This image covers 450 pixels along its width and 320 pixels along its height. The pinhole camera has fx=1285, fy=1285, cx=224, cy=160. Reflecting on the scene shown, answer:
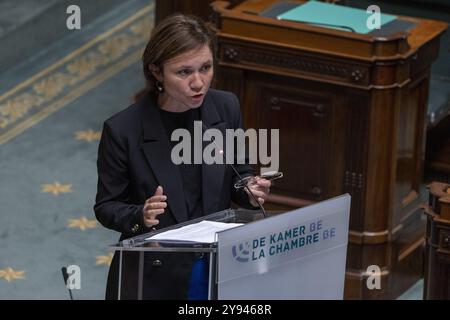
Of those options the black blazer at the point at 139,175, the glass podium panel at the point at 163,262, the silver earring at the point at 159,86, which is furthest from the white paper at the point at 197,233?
the silver earring at the point at 159,86

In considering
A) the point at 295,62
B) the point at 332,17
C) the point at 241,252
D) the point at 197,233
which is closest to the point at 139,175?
the point at 197,233

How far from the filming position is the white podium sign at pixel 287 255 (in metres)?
2.66

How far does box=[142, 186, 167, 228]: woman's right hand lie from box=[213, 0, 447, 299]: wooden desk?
2533 mm

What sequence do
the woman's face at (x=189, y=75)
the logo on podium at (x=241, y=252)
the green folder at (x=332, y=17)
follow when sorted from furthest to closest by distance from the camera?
the green folder at (x=332, y=17) → the woman's face at (x=189, y=75) → the logo on podium at (x=241, y=252)

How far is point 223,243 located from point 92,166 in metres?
4.20

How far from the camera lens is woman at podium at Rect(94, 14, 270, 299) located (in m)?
3.14

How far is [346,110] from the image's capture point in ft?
18.2

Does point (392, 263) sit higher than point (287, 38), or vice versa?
point (287, 38)

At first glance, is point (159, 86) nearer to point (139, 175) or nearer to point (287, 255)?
point (139, 175)

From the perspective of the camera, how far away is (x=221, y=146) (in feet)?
11.0

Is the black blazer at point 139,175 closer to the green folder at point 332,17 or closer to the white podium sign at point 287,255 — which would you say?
the white podium sign at point 287,255

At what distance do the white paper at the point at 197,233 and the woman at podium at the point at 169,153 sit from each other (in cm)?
15

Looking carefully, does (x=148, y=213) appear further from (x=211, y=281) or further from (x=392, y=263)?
(x=392, y=263)
